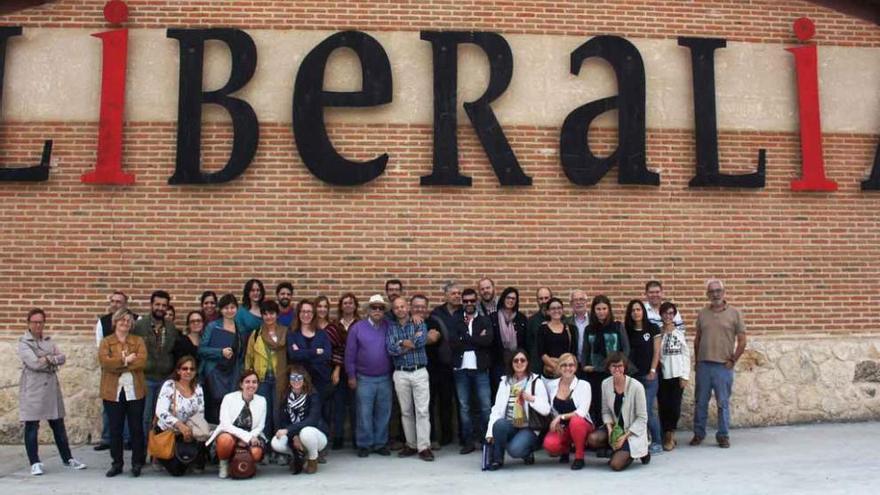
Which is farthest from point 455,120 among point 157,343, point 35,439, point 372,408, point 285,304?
point 35,439

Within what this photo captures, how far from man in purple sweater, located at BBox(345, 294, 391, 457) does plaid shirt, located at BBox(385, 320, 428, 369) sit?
116mm

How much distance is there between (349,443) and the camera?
909 cm

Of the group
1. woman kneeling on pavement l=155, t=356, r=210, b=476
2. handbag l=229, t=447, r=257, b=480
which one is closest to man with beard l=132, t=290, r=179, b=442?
woman kneeling on pavement l=155, t=356, r=210, b=476

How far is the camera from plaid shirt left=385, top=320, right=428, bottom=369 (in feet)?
27.3

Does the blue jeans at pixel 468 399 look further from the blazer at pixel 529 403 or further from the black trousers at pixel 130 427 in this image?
the black trousers at pixel 130 427

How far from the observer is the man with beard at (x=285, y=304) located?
879cm

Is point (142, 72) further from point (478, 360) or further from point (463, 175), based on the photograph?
point (478, 360)

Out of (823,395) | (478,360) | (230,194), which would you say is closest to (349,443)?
(478,360)

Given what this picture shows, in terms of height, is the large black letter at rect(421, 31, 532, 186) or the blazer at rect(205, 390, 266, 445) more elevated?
the large black letter at rect(421, 31, 532, 186)

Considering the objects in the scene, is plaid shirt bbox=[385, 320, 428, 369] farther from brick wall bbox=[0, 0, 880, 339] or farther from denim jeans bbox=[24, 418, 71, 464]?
denim jeans bbox=[24, 418, 71, 464]

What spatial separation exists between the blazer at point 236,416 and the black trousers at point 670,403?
163 inches

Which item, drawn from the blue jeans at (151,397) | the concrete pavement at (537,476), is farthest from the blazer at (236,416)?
the blue jeans at (151,397)

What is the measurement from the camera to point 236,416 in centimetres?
751

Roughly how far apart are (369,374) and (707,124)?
520 cm
